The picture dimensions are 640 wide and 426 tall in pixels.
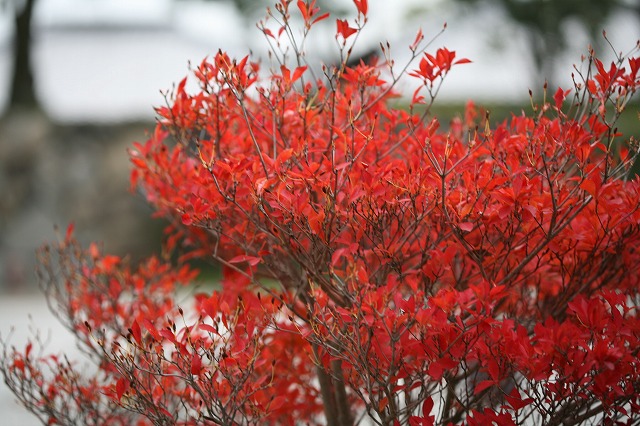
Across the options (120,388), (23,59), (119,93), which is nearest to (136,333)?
(120,388)

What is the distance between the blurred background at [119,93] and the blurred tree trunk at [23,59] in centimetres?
2

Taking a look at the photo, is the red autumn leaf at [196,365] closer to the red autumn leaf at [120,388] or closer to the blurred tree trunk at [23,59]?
the red autumn leaf at [120,388]

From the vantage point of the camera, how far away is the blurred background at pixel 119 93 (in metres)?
11.4

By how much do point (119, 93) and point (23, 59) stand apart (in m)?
4.19

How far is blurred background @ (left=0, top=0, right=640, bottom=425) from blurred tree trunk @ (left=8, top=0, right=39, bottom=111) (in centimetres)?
2

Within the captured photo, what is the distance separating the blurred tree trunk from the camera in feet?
40.7

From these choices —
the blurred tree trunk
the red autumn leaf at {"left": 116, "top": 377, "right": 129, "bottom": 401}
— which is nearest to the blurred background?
the blurred tree trunk

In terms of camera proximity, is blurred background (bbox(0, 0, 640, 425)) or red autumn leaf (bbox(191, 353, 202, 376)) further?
blurred background (bbox(0, 0, 640, 425))

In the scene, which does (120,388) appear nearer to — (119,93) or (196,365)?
(196,365)

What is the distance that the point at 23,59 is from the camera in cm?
1259

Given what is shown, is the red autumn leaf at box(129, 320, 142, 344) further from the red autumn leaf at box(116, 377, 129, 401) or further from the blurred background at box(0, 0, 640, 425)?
the blurred background at box(0, 0, 640, 425)

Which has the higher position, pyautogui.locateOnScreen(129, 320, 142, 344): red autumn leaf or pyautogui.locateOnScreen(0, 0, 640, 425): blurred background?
pyautogui.locateOnScreen(0, 0, 640, 425): blurred background

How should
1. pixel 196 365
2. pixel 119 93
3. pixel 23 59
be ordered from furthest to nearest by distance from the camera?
pixel 119 93
pixel 23 59
pixel 196 365

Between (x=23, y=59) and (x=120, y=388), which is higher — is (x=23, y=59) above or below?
above
